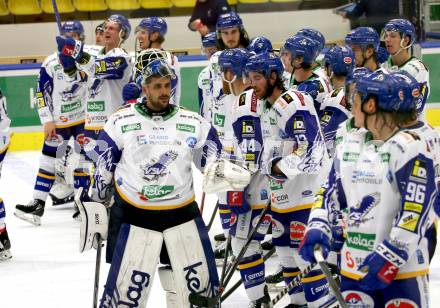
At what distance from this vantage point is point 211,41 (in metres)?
7.18

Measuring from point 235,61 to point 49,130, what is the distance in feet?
8.84

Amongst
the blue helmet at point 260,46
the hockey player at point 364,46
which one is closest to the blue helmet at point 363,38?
the hockey player at point 364,46

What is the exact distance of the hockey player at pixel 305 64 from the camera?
5250 mm

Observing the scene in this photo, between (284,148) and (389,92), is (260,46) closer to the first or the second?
(284,148)

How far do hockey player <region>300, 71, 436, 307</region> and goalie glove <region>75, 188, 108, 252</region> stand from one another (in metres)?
1.13

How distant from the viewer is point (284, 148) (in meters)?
4.73

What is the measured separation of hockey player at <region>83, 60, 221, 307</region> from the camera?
13.2 feet

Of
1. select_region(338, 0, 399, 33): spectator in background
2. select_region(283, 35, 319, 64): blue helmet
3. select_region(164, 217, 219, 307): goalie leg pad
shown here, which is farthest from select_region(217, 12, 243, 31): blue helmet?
select_region(338, 0, 399, 33): spectator in background

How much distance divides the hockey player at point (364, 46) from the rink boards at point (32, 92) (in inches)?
173

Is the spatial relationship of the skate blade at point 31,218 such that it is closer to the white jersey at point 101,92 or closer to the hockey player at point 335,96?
the white jersey at point 101,92

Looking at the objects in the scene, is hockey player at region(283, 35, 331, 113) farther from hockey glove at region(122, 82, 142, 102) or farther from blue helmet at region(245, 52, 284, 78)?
hockey glove at region(122, 82, 142, 102)

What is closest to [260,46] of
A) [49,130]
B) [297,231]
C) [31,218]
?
[297,231]

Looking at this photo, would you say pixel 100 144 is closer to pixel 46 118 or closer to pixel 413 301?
pixel 413 301

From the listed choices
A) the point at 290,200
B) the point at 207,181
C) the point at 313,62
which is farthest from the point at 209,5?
the point at 207,181
